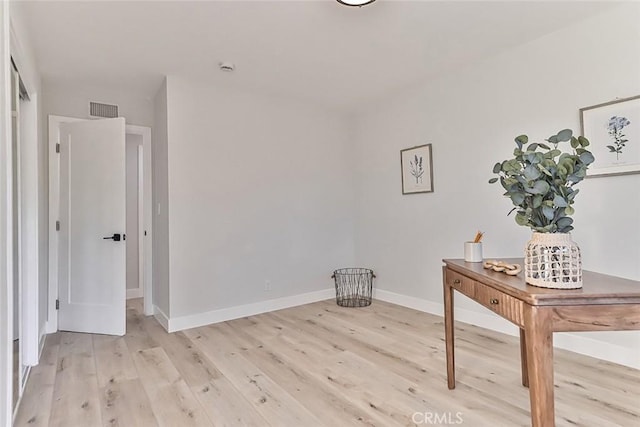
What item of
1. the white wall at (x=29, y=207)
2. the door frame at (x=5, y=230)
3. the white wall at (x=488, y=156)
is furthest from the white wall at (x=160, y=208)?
the white wall at (x=488, y=156)

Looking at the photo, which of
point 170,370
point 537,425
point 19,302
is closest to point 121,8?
point 19,302

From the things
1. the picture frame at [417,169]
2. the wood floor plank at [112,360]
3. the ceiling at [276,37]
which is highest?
the ceiling at [276,37]

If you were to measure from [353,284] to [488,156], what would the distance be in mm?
2218

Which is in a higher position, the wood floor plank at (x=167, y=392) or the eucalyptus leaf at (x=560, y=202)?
the eucalyptus leaf at (x=560, y=202)

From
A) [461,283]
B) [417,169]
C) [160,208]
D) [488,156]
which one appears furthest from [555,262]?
[160,208]

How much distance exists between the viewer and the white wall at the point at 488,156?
2426mm

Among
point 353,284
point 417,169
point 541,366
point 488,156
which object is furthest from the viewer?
point 353,284

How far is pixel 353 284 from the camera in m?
4.53

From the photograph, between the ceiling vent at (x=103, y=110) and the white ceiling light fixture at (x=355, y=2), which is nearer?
the white ceiling light fixture at (x=355, y=2)

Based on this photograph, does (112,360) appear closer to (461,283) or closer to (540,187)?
(461,283)

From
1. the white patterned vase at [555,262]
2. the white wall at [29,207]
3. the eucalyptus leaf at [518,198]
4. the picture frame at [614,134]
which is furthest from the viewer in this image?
the white wall at [29,207]

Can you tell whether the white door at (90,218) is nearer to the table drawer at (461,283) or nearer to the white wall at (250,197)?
the white wall at (250,197)

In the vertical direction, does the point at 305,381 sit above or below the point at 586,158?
below

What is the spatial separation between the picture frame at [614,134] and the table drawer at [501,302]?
153 centimetres
